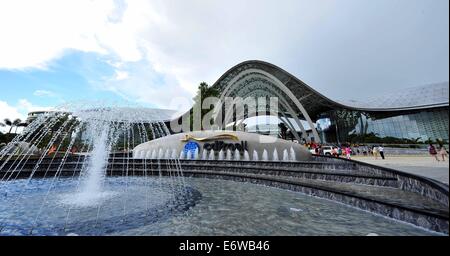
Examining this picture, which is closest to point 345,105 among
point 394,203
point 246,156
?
point 246,156

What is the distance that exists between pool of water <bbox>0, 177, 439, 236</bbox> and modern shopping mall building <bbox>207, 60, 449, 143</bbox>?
39.3 meters

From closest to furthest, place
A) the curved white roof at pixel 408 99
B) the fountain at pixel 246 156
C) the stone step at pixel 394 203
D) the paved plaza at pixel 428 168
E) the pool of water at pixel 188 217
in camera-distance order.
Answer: the stone step at pixel 394 203, the pool of water at pixel 188 217, the paved plaza at pixel 428 168, the fountain at pixel 246 156, the curved white roof at pixel 408 99

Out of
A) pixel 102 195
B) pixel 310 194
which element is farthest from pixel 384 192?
pixel 102 195

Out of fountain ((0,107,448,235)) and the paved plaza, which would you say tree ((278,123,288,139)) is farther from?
fountain ((0,107,448,235))

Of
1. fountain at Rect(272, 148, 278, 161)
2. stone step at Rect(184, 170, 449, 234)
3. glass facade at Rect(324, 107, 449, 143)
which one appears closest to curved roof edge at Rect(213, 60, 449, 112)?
glass facade at Rect(324, 107, 449, 143)

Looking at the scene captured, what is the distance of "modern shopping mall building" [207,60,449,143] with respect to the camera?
42.3m

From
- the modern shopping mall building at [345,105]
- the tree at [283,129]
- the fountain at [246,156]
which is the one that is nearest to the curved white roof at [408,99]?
the modern shopping mall building at [345,105]

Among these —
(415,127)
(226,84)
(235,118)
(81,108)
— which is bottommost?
(81,108)

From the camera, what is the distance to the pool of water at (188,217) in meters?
4.14

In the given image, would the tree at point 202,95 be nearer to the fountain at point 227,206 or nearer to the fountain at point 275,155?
the fountain at point 275,155

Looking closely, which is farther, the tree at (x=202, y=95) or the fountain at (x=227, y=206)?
the tree at (x=202, y=95)

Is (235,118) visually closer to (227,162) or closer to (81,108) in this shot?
(227,162)
